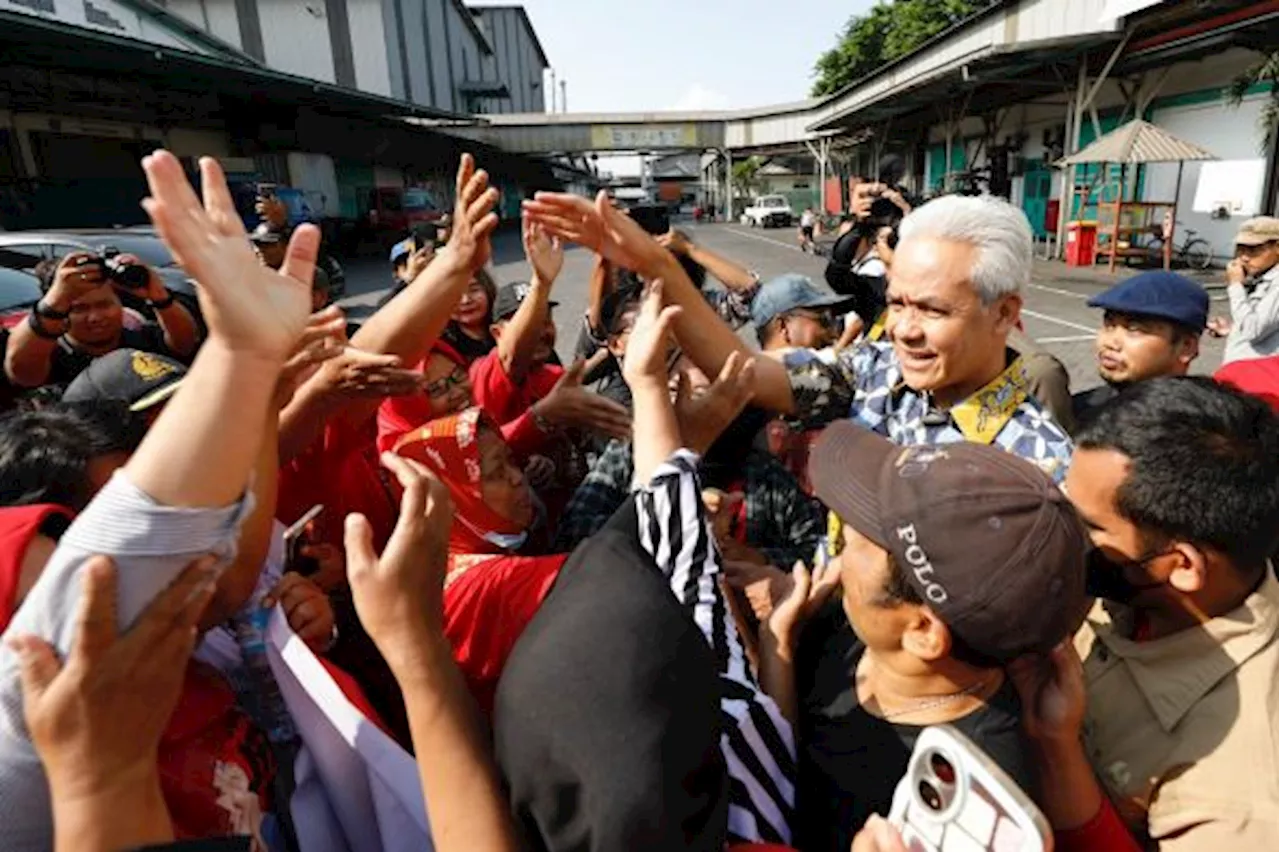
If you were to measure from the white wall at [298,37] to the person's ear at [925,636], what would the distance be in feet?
133

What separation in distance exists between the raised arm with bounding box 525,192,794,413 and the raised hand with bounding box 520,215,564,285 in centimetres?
50

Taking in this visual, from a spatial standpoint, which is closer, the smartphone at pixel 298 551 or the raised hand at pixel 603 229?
the smartphone at pixel 298 551

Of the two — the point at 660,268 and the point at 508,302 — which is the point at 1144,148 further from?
the point at 660,268

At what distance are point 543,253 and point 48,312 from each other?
1.88m

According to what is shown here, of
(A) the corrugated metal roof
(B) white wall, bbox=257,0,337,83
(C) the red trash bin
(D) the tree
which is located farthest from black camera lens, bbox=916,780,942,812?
(D) the tree

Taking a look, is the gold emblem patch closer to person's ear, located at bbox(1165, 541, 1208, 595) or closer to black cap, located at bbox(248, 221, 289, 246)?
person's ear, located at bbox(1165, 541, 1208, 595)

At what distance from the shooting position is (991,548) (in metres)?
0.98

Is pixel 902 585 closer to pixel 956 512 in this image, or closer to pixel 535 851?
pixel 956 512

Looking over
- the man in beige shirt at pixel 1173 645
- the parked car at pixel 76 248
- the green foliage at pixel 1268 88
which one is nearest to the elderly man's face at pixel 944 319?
the man in beige shirt at pixel 1173 645

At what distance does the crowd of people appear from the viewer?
83 centimetres

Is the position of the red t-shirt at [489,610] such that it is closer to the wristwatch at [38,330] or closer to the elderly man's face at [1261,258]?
the wristwatch at [38,330]

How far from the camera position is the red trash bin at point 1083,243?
14.9 m

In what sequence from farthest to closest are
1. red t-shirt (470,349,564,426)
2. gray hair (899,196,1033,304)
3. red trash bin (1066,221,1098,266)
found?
red trash bin (1066,221,1098,266) → red t-shirt (470,349,564,426) → gray hair (899,196,1033,304)

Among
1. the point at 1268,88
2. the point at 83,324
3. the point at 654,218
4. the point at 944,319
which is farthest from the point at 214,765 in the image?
the point at 1268,88
